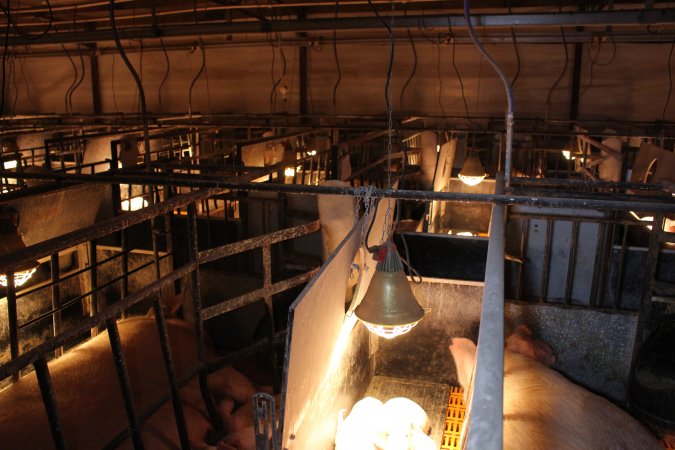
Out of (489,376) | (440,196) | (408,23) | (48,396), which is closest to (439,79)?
(408,23)

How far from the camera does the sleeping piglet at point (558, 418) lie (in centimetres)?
319

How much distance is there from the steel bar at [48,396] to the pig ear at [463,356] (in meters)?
2.68

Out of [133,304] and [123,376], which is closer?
[123,376]

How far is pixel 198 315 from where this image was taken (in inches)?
139

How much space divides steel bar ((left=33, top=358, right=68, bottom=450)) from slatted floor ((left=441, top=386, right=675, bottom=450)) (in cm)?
238

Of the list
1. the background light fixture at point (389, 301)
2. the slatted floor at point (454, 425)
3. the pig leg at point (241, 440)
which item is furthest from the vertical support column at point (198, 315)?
the slatted floor at point (454, 425)

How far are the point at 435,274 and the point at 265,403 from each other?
2.88 metres

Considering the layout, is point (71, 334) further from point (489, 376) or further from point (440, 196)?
point (489, 376)

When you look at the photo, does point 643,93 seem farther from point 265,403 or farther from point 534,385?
point 265,403

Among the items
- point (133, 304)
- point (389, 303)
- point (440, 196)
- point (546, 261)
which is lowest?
point (546, 261)

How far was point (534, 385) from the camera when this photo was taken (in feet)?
12.5

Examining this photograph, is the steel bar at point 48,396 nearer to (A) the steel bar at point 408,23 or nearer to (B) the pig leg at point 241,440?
(B) the pig leg at point 241,440

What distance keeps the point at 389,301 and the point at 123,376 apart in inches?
54.5

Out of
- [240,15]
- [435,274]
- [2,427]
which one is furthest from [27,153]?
[435,274]
